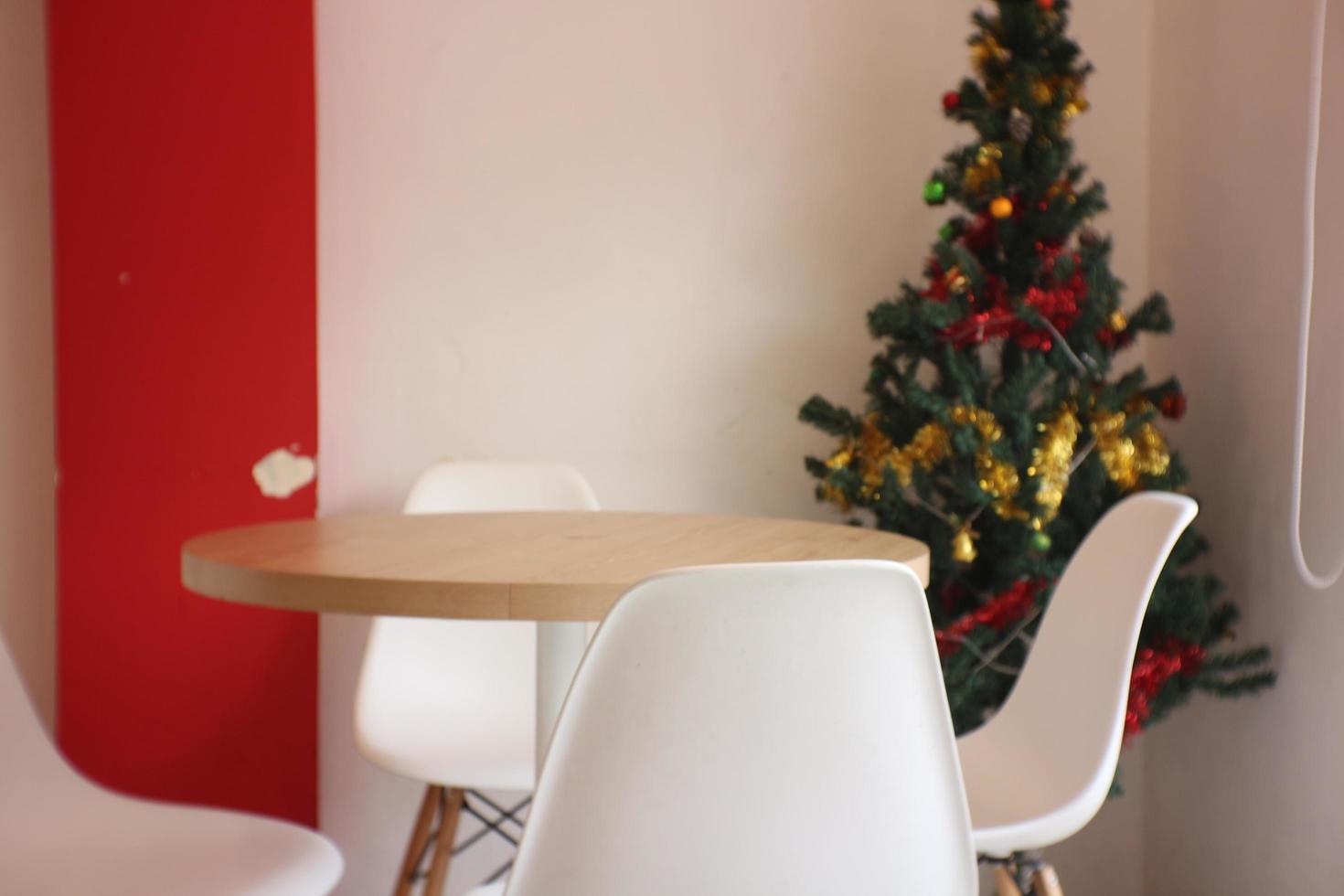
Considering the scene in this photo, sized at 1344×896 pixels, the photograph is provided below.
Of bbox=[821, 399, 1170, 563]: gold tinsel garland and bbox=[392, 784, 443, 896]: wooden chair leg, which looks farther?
bbox=[392, 784, 443, 896]: wooden chair leg

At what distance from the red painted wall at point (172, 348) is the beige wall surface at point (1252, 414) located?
5.96ft

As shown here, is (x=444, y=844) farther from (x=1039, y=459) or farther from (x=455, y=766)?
(x=1039, y=459)

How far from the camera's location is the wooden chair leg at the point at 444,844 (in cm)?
208

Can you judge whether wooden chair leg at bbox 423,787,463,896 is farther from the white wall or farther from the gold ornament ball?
the gold ornament ball

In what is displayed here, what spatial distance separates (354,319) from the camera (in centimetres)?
268

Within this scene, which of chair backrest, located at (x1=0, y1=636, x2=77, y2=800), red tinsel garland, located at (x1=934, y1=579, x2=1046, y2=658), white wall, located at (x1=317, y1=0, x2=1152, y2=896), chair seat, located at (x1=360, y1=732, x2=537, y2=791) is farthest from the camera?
white wall, located at (x1=317, y1=0, x2=1152, y2=896)

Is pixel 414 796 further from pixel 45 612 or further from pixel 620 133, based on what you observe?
pixel 620 133

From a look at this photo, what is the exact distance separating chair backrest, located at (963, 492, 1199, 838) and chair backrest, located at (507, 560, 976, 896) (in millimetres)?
603

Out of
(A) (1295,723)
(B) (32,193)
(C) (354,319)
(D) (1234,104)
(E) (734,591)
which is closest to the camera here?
(E) (734,591)

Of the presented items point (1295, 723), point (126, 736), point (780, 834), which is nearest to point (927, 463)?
point (1295, 723)

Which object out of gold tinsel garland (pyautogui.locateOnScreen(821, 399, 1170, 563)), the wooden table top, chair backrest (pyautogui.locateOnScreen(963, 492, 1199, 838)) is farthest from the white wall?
chair backrest (pyautogui.locateOnScreen(963, 492, 1199, 838))

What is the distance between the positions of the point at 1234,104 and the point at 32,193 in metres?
2.37

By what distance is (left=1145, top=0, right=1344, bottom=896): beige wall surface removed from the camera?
1.92 meters

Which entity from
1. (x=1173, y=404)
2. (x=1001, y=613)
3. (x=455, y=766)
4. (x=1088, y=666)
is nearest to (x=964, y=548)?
(x=1001, y=613)
